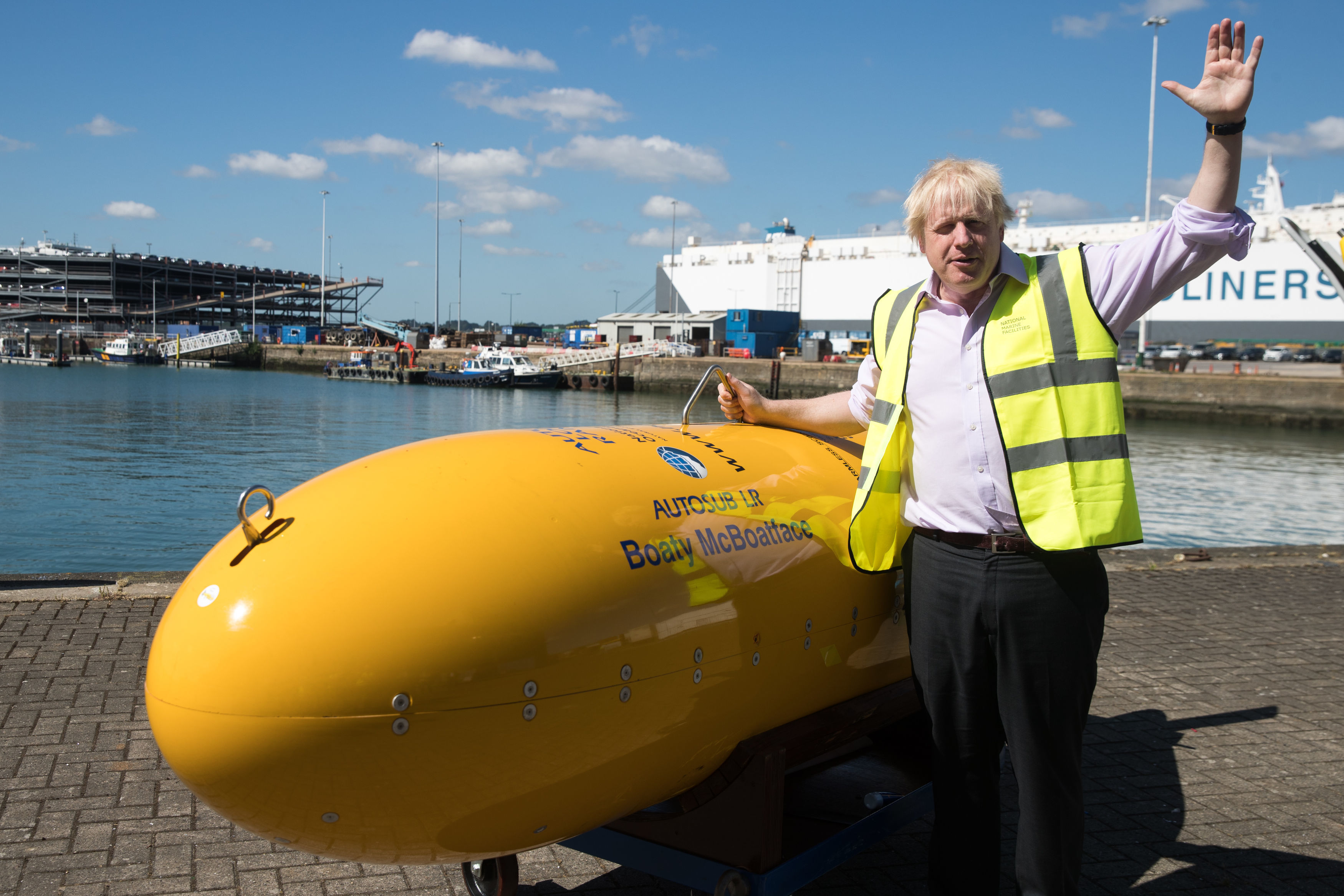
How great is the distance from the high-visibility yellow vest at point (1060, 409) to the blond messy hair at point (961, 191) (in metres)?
0.20

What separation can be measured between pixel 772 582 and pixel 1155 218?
195ft

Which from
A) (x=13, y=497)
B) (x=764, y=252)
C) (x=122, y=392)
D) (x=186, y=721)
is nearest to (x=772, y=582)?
(x=186, y=721)

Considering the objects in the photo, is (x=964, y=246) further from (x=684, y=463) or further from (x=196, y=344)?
(x=196, y=344)

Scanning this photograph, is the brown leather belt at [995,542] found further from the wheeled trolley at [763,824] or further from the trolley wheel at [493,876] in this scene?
the trolley wheel at [493,876]

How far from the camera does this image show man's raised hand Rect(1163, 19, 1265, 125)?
2320mm

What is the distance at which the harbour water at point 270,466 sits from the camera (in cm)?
1308

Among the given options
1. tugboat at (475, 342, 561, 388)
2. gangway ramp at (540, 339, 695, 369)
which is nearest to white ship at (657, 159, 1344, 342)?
gangway ramp at (540, 339, 695, 369)

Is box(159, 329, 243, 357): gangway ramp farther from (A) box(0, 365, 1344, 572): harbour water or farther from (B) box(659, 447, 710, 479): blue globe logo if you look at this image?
(B) box(659, 447, 710, 479): blue globe logo

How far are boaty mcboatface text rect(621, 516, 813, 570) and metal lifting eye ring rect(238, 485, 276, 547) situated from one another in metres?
0.89

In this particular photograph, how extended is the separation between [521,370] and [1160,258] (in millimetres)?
54062

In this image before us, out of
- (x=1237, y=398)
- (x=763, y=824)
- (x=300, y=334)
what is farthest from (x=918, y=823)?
(x=300, y=334)

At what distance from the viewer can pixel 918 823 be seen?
3936 mm

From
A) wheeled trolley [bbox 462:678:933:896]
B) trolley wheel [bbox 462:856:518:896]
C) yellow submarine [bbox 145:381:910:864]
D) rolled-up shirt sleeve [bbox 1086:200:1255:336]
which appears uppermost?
rolled-up shirt sleeve [bbox 1086:200:1255:336]

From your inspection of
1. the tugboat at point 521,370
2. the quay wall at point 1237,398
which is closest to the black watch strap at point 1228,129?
the quay wall at point 1237,398
